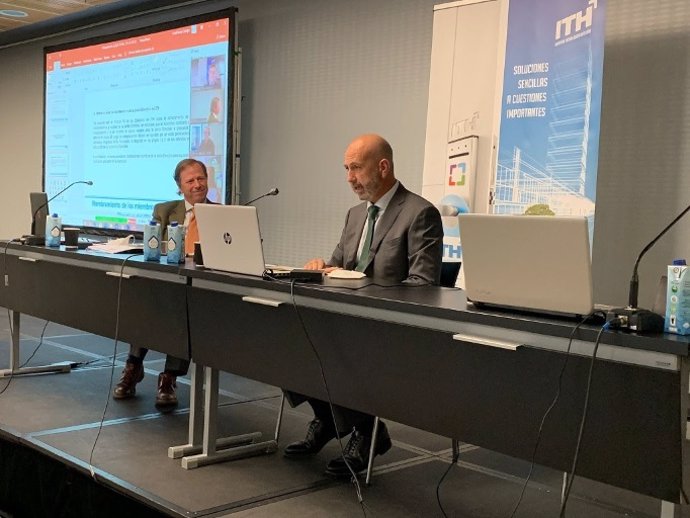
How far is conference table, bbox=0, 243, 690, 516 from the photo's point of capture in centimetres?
152

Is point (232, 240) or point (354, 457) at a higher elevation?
point (232, 240)

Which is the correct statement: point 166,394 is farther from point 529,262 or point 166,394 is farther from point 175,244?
point 529,262

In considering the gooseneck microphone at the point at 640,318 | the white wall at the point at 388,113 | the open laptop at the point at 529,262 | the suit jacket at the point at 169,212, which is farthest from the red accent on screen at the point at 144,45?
the gooseneck microphone at the point at 640,318

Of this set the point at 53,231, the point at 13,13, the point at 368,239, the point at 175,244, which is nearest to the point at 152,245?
the point at 175,244

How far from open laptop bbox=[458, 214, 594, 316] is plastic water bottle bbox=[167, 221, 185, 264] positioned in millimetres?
1435

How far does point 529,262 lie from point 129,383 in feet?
8.45

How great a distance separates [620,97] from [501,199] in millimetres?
748

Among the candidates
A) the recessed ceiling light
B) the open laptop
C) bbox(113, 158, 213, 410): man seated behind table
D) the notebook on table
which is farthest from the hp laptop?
the recessed ceiling light

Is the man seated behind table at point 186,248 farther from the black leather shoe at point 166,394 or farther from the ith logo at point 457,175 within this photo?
the ith logo at point 457,175

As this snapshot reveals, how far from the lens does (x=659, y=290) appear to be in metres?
1.67

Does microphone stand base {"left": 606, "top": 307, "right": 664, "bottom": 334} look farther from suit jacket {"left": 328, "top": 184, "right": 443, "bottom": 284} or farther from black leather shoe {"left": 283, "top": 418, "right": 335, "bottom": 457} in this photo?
black leather shoe {"left": 283, "top": 418, "right": 335, "bottom": 457}

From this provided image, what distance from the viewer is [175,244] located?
9.73 feet

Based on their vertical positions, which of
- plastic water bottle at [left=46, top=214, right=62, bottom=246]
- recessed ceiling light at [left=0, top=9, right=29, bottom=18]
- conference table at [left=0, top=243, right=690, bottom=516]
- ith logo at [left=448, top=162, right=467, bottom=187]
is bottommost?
conference table at [left=0, top=243, right=690, bottom=516]

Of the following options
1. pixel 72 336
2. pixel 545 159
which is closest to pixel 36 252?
pixel 72 336
